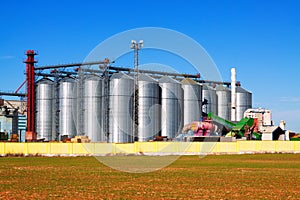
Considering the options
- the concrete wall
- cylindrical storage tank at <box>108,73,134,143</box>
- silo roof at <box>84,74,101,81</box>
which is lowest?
the concrete wall

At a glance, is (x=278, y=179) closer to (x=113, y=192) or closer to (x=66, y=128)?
(x=113, y=192)

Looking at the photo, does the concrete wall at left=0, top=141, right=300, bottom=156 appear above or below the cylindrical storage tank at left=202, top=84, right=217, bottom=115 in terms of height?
below

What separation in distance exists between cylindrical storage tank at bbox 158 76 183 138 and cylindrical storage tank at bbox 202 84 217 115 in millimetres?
12994

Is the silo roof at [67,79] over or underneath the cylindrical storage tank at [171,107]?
over

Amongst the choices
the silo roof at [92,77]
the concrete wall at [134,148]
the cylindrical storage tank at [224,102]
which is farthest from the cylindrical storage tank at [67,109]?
the concrete wall at [134,148]

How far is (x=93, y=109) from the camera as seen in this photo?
10438 cm

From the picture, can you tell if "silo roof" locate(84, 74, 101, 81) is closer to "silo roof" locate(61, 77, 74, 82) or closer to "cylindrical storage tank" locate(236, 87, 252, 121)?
"silo roof" locate(61, 77, 74, 82)

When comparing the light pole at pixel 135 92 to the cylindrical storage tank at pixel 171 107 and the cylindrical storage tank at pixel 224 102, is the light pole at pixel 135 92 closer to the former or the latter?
the cylindrical storage tank at pixel 171 107

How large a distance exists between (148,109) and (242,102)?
34312mm

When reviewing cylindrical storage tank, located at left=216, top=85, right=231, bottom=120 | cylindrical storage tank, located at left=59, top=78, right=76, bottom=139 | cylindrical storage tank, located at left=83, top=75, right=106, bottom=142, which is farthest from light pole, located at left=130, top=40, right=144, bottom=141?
cylindrical storage tank, located at left=216, top=85, right=231, bottom=120

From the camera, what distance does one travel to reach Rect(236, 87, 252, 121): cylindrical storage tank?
131m

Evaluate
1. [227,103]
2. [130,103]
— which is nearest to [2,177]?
[130,103]

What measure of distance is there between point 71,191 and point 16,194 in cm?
279

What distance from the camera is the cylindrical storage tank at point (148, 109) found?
104m
